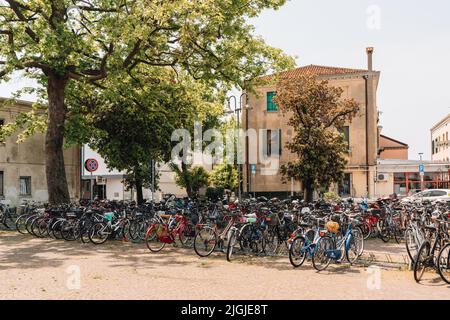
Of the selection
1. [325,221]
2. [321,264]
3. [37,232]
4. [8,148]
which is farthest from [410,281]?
[8,148]

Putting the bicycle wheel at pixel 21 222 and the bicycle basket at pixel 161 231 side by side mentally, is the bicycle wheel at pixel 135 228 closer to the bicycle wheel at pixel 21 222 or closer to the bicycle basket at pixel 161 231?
the bicycle basket at pixel 161 231

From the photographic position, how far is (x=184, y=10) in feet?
53.2

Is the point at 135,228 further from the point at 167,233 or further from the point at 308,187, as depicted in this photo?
the point at 308,187

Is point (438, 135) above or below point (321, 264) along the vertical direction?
above

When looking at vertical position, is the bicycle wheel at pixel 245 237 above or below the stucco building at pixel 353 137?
below

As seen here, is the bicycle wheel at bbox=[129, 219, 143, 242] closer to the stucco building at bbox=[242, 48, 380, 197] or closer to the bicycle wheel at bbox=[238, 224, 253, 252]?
the bicycle wheel at bbox=[238, 224, 253, 252]

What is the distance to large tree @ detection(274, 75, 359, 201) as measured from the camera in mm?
22922

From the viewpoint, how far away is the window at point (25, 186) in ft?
102

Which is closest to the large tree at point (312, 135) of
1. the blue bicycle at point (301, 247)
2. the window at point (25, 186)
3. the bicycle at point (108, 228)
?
the bicycle at point (108, 228)

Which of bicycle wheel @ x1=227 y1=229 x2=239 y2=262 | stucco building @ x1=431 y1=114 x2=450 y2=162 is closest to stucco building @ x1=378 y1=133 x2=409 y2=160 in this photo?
stucco building @ x1=431 y1=114 x2=450 y2=162

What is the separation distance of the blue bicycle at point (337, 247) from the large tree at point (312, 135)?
37.9 ft
